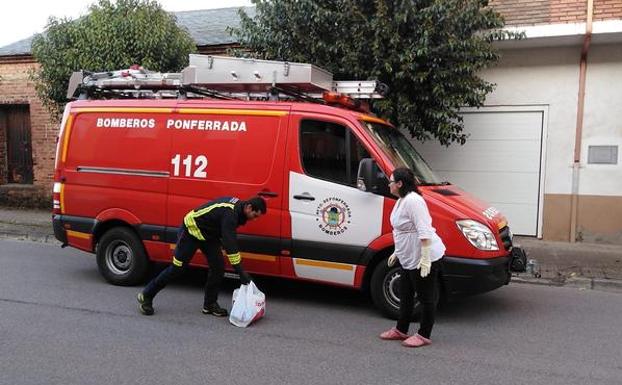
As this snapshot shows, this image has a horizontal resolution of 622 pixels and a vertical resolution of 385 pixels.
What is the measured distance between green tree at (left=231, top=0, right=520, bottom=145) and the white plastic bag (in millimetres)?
3996

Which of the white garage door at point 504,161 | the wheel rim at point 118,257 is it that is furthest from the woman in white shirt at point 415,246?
the white garage door at point 504,161

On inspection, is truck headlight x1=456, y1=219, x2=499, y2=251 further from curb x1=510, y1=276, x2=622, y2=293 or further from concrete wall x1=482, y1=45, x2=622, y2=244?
concrete wall x1=482, y1=45, x2=622, y2=244

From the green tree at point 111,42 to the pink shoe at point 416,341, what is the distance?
6817mm

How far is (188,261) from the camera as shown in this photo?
5539 mm

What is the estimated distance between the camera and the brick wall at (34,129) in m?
13.8

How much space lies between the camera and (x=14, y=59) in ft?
45.7

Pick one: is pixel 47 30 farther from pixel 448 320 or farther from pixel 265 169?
pixel 448 320

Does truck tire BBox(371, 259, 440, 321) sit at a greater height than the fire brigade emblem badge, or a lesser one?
lesser

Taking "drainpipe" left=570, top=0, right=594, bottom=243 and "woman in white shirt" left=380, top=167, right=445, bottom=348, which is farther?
"drainpipe" left=570, top=0, right=594, bottom=243

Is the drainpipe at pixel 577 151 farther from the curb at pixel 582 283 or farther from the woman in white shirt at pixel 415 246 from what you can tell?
the woman in white shirt at pixel 415 246

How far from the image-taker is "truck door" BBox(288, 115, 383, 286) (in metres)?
5.61

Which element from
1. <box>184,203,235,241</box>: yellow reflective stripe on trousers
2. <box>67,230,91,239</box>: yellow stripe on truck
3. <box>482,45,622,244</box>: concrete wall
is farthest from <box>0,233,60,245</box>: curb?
<box>482,45,622,244</box>: concrete wall

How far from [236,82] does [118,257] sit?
257 cm

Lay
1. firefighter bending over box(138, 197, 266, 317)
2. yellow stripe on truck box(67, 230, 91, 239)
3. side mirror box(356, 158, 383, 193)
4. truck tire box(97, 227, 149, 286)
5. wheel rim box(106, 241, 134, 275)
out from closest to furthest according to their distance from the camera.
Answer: firefighter bending over box(138, 197, 266, 317), side mirror box(356, 158, 383, 193), truck tire box(97, 227, 149, 286), wheel rim box(106, 241, 134, 275), yellow stripe on truck box(67, 230, 91, 239)
